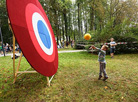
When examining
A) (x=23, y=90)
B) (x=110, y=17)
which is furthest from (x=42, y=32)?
(x=110, y=17)

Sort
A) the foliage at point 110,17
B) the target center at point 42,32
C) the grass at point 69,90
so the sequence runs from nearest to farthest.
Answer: the grass at point 69,90
the target center at point 42,32
the foliage at point 110,17

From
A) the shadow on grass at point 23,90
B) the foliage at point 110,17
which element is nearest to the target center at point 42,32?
the shadow on grass at point 23,90

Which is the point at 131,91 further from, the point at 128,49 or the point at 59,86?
the point at 128,49

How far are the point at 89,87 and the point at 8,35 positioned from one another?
27451mm

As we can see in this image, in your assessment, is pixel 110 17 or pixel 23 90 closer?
pixel 23 90

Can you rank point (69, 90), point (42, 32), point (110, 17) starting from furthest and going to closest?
1. point (110, 17)
2. point (42, 32)
3. point (69, 90)

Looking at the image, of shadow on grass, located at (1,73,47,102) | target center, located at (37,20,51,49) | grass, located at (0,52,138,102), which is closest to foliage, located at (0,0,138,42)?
grass, located at (0,52,138,102)

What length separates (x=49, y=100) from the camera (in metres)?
2.38

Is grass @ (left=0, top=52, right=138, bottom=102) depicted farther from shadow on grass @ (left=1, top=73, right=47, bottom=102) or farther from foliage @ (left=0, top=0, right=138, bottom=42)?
foliage @ (left=0, top=0, right=138, bottom=42)

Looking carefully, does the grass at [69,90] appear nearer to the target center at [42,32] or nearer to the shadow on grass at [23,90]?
the shadow on grass at [23,90]

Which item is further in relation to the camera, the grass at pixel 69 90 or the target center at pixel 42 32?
the target center at pixel 42 32

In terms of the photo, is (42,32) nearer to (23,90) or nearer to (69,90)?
(23,90)

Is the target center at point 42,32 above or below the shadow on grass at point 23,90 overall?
above

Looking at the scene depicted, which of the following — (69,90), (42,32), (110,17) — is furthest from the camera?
(110,17)
